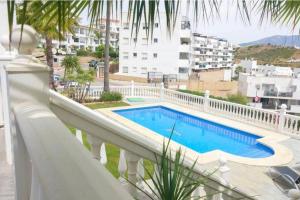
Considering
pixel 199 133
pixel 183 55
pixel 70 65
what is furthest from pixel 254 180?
pixel 183 55

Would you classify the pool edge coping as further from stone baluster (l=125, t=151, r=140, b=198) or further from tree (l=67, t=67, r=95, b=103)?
stone baluster (l=125, t=151, r=140, b=198)

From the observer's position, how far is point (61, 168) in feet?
2.31

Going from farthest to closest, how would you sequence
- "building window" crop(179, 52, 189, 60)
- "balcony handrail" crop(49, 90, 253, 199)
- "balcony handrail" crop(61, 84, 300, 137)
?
"building window" crop(179, 52, 189, 60)
"balcony handrail" crop(61, 84, 300, 137)
"balcony handrail" crop(49, 90, 253, 199)

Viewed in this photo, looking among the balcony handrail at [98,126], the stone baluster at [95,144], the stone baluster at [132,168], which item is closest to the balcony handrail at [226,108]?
the stone baluster at [132,168]

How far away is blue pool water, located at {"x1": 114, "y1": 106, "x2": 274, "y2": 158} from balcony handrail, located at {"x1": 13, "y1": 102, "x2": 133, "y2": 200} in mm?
8672

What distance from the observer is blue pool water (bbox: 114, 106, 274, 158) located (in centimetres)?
940

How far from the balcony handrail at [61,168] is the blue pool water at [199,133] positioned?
8.67m

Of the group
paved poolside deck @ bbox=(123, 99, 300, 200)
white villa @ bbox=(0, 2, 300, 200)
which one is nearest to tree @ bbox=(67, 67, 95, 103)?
paved poolside deck @ bbox=(123, 99, 300, 200)

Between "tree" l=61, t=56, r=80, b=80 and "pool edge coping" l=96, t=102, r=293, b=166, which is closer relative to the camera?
"pool edge coping" l=96, t=102, r=293, b=166

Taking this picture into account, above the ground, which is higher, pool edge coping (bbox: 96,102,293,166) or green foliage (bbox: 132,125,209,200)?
green foliage (bbox: 132,125,209,200)

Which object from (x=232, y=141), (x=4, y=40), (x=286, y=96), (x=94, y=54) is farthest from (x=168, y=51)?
(x=4, y=40)

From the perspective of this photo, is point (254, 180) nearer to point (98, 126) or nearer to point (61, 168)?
point (98, 126)

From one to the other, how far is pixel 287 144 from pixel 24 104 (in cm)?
939

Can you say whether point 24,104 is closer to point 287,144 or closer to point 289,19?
point 289,19
